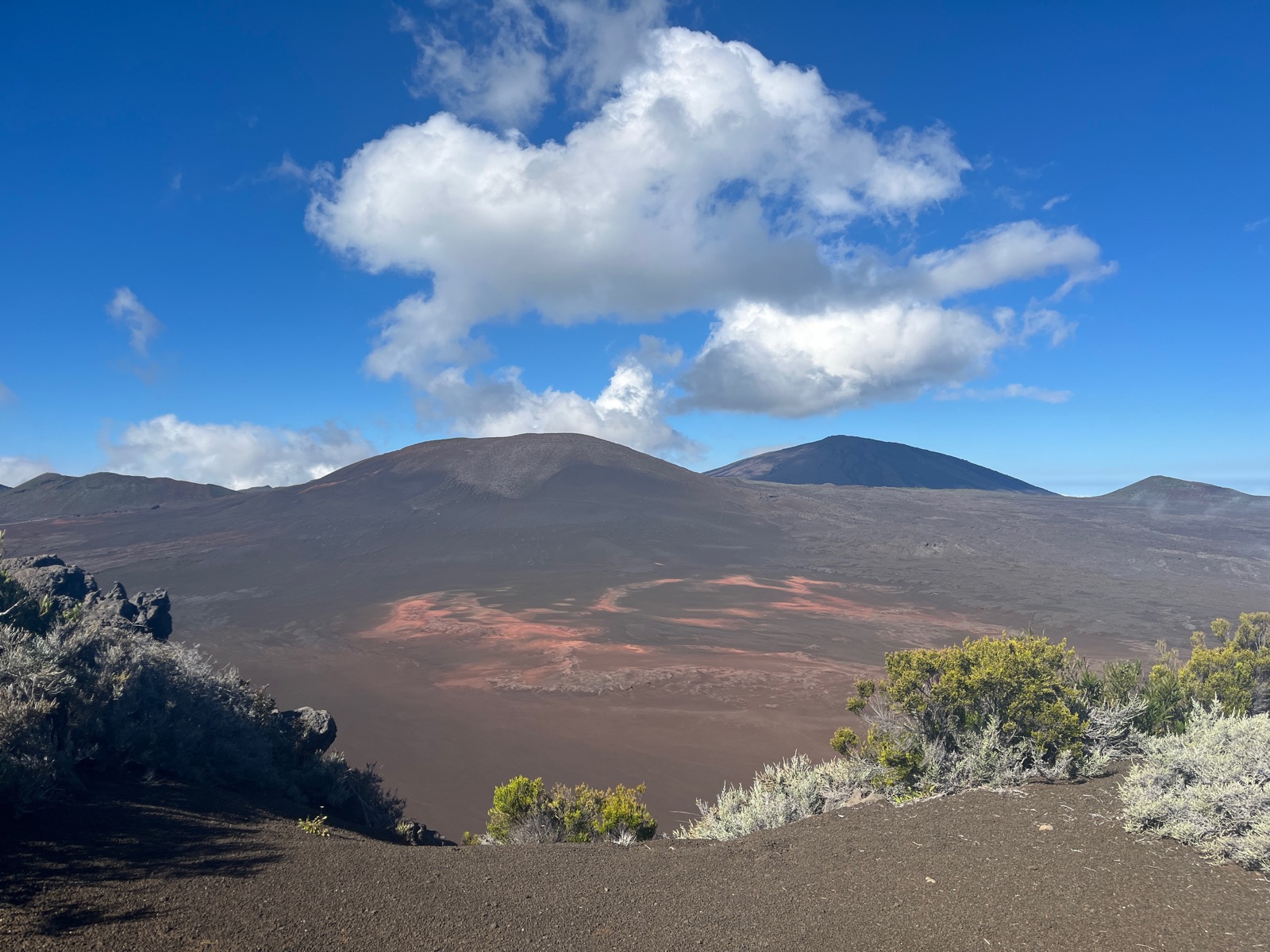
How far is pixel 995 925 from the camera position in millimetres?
4641

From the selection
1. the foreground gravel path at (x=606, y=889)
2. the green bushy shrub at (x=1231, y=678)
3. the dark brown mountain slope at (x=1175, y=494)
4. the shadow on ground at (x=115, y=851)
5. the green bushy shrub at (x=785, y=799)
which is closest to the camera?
the shadow on ground at (x=115, y=851)

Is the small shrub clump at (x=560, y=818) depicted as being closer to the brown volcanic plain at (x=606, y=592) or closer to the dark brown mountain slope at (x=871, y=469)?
the brown volcanic plain at (x=606, y=592)

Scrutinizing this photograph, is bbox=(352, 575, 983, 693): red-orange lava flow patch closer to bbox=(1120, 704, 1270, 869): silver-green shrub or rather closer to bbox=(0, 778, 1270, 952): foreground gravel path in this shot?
bbox=(1120, 704, 1270, 869): silver-green shrub

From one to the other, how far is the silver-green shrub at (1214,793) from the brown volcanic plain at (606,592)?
25.8 ft

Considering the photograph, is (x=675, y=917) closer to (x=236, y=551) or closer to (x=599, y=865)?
(x=599, y=865)

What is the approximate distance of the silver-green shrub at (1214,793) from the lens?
5.30 meters

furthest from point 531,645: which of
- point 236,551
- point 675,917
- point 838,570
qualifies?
point 236,551

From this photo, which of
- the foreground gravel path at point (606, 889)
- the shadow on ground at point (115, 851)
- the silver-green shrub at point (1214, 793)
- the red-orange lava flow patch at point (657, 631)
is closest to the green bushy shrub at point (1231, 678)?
the silver-green shrub at point (1214, 793)

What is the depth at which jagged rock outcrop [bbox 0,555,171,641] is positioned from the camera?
14.5 meters

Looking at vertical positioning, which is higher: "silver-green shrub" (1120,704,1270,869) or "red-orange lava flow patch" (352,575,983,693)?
"silver-green shrub" (1120,704,1270,869)

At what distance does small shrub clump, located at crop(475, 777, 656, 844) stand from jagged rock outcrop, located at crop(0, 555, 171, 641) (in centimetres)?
1027

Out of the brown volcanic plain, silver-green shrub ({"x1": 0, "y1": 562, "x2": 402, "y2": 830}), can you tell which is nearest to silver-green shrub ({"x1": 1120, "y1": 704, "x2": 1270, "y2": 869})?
the brown volcanic plain

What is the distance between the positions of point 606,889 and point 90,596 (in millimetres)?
17992

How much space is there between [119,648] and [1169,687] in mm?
15139
